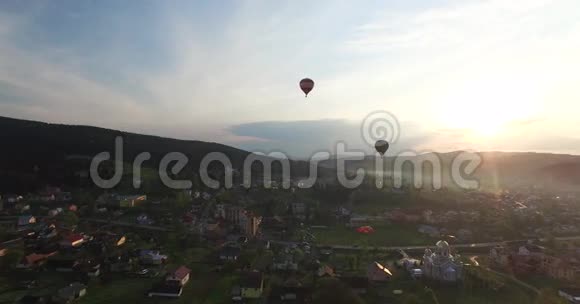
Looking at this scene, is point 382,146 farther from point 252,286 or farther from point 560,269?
point 252,286

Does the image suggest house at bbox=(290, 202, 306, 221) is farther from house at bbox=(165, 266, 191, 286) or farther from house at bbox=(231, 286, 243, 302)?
house at bbox=(231, 286, 243, 302)

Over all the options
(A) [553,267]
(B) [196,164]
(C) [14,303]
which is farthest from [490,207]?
(B) [196,164]

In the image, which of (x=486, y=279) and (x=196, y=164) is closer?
(x=486, y=279)

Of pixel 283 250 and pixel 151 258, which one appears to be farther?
pixel 283 250

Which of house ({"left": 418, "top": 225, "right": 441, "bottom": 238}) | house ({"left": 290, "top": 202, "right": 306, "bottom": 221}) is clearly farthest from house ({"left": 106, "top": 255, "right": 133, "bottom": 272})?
house ({"left": 418, "top": 225, "right": 441, "bottom": 238})

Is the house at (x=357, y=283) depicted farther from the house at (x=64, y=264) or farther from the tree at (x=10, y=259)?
the tree at (x=10, y=259)

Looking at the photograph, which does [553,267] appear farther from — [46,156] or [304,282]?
[46,156]

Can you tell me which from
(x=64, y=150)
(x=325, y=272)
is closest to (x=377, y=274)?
(x=325, y=272)
